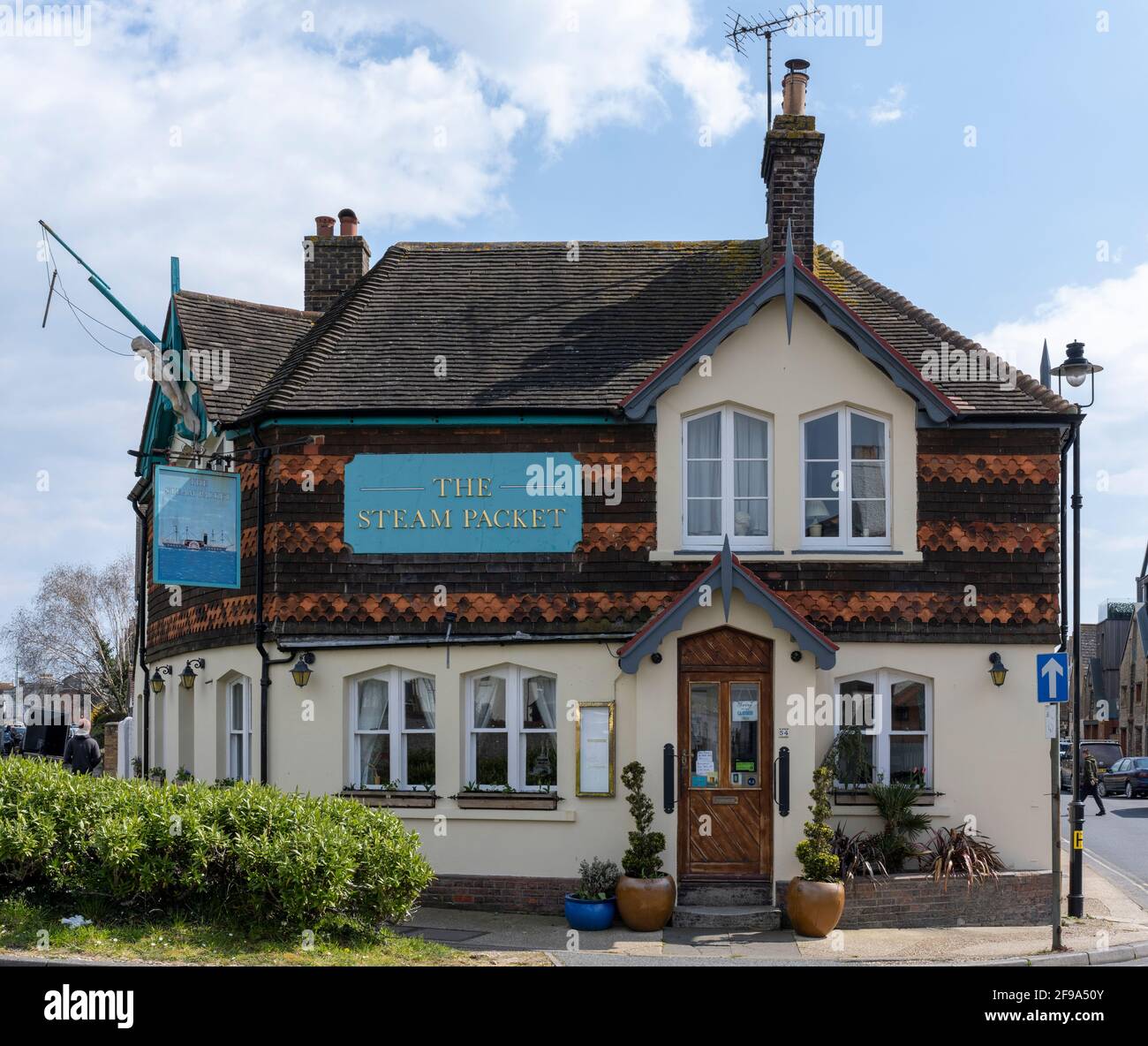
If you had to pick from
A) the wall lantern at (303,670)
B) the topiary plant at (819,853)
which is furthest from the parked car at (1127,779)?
the wall lantern at (303,670)

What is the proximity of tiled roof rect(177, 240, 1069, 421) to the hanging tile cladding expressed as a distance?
499mm

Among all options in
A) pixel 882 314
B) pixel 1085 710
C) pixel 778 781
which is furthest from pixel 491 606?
pixel 1085 710

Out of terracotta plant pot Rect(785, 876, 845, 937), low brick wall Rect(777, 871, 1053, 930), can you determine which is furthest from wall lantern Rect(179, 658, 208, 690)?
terracotta plant pot Rect(785, 876, 845, 937)

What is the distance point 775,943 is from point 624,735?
3052 mm

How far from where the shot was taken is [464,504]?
1605 centimetres

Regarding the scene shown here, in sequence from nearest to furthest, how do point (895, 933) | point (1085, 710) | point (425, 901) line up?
point (895, 933) → point (425, 901) → point (1085, 710)

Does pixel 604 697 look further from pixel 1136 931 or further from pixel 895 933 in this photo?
pixel 1136 931

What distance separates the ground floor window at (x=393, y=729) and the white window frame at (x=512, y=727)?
477 mm

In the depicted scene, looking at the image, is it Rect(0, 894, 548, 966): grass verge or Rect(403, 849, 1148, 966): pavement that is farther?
Rect(403, 849, 1148, 966): pavement

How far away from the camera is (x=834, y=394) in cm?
1595

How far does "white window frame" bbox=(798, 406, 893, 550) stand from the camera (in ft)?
52.3

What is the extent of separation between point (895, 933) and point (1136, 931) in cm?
274

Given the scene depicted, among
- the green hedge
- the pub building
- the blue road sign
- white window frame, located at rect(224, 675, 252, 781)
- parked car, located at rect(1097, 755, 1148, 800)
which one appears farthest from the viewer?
parked car, located at rect(1097, 755, 1148, 800)

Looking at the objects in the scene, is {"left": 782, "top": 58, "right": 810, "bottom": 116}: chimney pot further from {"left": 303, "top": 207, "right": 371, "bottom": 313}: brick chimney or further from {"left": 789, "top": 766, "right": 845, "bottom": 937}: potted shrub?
{"left": 789, "top": 766, "right": 845, "bottom": 937}: potted shrub
